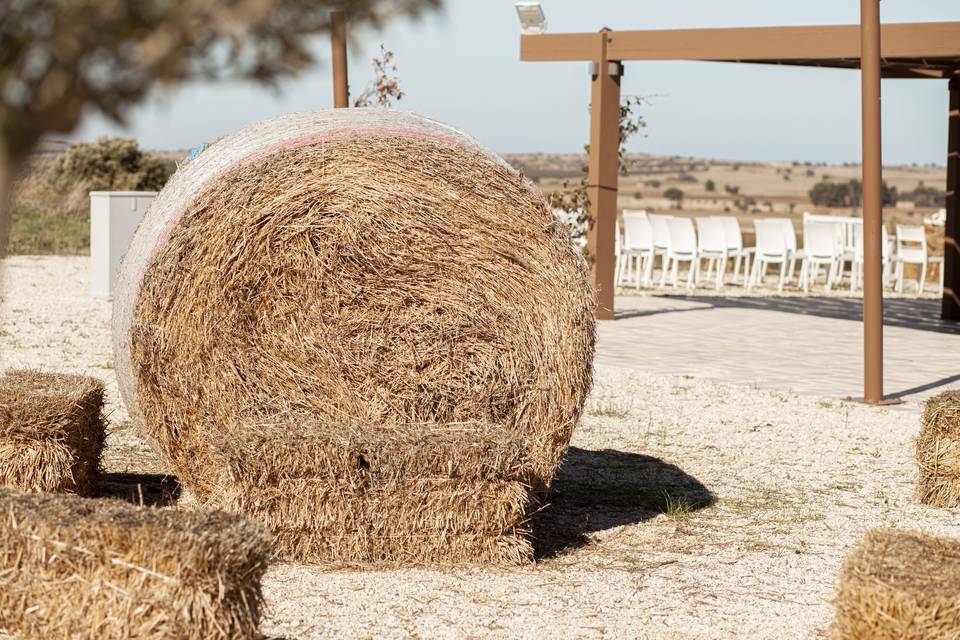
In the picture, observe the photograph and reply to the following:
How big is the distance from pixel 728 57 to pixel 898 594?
8936 mm

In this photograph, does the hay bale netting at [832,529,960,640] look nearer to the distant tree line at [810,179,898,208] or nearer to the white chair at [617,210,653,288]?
the white chair at [617,210,653,288]

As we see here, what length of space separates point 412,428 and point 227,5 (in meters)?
2.96

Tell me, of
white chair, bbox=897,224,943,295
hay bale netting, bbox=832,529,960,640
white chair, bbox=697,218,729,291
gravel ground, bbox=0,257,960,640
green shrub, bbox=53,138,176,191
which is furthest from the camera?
green shrub, bbox=53,138,176,191

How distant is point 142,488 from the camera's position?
5.08m

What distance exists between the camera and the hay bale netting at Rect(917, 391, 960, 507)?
17.0 feet

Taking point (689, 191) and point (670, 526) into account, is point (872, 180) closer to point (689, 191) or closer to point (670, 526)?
point (670, 526)

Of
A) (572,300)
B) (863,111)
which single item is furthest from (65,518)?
(863,111)

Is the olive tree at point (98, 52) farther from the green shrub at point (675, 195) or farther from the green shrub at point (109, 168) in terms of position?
the green shrub at point (675, 195)

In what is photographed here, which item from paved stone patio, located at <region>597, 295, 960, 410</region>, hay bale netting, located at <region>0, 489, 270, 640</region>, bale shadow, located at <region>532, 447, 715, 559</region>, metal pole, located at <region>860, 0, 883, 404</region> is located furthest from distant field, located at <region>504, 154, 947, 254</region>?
hay bale netting, located at <region>0, 489, 270, 640</region>

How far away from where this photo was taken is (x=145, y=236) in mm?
4426

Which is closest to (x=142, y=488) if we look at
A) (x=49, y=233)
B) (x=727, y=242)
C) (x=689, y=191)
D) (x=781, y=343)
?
(x=781, y=343)

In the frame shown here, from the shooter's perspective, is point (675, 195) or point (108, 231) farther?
point (675, 195)

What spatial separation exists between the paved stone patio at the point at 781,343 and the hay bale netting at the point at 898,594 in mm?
5045

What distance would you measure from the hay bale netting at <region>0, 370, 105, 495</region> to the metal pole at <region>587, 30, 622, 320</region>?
7.80 m
